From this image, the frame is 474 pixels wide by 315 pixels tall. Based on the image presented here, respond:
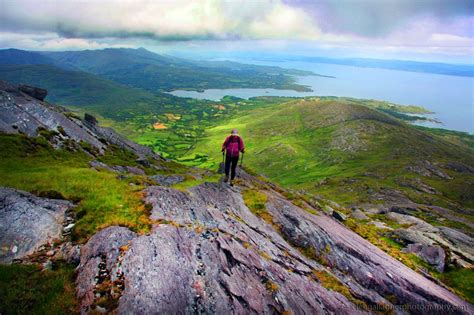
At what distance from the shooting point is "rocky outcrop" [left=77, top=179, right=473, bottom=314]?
1291cm

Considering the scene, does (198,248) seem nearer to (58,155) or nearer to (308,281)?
(308,281)

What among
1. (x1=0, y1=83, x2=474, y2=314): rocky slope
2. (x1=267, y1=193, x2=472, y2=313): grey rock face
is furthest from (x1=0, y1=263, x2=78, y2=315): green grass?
(x1=267, y1=193, x2=472, y2=313): grey rock face

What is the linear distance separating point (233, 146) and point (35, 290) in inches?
782

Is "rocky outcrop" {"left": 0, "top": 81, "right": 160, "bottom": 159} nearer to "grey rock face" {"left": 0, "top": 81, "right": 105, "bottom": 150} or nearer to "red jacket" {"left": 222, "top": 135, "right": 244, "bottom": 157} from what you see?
"grey rock face" {"left": 0, "top": 81, "right": 105, "bottom": 150}

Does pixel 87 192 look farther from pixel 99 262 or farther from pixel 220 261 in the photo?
pixel 220 261

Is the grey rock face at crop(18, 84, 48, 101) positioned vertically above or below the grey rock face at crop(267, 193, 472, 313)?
above

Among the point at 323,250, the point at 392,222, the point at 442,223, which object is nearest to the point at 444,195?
the point at 442,223

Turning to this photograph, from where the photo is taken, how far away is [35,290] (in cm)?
1172

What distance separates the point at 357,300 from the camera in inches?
761

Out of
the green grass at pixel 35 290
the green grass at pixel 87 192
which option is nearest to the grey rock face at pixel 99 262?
the green grass at pixel 35 290

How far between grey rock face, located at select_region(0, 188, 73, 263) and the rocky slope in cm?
5

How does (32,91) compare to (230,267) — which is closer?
(230,267)

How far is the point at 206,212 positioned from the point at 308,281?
9.15 meters

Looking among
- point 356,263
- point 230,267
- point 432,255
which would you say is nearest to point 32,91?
point 230,267
